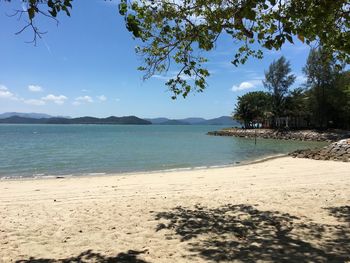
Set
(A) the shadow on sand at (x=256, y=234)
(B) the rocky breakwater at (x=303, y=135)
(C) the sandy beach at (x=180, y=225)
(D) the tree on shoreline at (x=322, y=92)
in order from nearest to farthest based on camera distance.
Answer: (A) the shadow on sand at (x=256, y=234)
(C) the sandy beach at (x=180, y=225)
(B) the rocky breakwater at (x=303, y=135)
(D) the tree on shoreline at (x=322, y=92)

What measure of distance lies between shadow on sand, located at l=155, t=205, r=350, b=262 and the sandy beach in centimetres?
1

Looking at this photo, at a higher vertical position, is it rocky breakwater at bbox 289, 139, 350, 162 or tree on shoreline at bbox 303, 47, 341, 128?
tree on shoreline at bbox 303, 47, 341, 128

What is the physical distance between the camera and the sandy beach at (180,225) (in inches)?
227

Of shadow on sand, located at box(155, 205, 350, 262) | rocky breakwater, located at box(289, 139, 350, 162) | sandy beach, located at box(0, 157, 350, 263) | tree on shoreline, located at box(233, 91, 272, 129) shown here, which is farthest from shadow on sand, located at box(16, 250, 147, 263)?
tree on shoreline, located at box(233, 91, 272, 129)

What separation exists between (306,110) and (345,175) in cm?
6238

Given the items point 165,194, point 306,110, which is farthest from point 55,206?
point 306,110

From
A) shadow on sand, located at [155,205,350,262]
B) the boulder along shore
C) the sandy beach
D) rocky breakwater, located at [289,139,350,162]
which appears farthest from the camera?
the boulder along shore

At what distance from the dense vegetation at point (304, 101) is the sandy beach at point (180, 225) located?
52277mm

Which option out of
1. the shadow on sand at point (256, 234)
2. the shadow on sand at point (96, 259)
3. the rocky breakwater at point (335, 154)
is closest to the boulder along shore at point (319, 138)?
the rocky breakwater at point (335, 154)

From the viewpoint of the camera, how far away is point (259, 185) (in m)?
12.8

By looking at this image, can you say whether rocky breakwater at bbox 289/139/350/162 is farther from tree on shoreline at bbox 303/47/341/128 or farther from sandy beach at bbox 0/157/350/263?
tree on shoreline at bbox 303/47/341/128

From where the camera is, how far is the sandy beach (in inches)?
227

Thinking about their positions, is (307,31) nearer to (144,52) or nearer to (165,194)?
(144,52)

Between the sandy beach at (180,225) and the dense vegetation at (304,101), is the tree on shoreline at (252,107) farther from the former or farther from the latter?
→ the sandy beach at (180,225)
